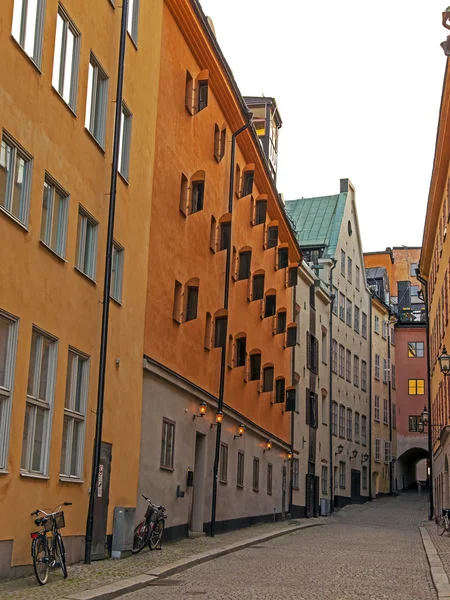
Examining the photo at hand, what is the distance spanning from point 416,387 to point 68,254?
198 feet

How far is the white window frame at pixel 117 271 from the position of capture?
61.7 ft

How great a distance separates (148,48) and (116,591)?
1282cm

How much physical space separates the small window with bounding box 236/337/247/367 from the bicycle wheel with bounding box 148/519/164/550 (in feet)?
37.8

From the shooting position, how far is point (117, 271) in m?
19.1

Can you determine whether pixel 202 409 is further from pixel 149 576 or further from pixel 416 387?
pixel 416 387

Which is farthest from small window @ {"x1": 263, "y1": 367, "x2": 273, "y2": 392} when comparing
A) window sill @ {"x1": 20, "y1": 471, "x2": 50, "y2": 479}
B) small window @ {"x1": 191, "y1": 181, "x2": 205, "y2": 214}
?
window sill @ {"x1": 20, "y1": 471, "x2": 50, "y2": 479}

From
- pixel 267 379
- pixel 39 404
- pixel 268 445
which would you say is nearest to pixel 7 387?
pixel 39 404

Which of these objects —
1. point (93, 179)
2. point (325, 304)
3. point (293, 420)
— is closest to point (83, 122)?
point (93, 179)

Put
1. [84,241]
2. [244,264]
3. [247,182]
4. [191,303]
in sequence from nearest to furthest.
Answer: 1. [84,241]
2. [191,303]
3. [244,264]
4. [247,182]

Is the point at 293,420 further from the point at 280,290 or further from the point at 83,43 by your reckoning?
the point at 83,43

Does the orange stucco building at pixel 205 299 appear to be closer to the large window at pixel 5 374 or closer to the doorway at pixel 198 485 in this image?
the doorway at pixel 198 485

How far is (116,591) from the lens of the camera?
13062 millimetres

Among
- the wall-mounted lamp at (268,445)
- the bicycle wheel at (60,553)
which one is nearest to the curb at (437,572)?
the bicycle wheel at (60,553)

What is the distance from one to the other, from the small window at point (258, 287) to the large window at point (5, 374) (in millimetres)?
20292
